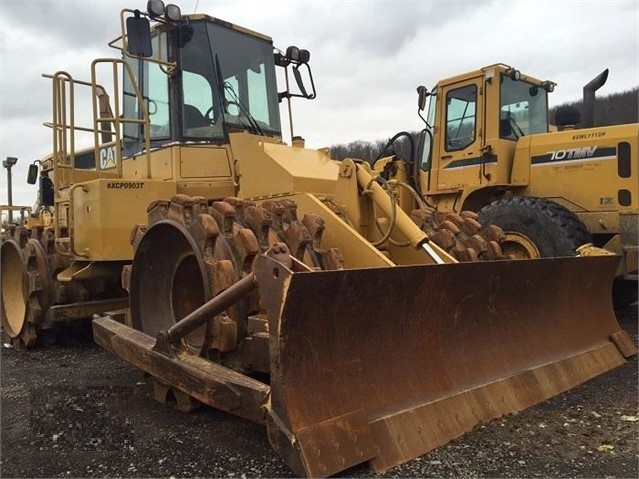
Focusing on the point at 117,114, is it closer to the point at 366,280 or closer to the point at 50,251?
the point at 50,251

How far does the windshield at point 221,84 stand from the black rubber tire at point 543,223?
10.5ft

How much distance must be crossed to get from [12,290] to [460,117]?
253 inches

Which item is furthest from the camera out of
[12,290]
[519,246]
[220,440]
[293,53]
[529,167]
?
[529,167]

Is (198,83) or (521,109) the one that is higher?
(521,109)

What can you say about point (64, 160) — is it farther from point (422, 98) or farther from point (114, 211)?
point (422, 98)

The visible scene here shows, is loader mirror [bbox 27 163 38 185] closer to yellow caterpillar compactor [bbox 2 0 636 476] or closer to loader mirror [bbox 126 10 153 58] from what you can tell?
yellow caterpillar compactor [bbox 2 0 636 476]

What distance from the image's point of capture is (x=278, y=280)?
2.79 meters

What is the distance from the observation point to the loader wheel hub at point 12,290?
649 cm

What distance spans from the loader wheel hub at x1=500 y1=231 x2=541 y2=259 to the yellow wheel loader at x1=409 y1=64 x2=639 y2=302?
12mm

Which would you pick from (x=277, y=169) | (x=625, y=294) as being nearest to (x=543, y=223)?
(x=625, y=294)

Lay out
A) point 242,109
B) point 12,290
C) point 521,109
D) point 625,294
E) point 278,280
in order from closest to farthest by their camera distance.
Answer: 1. point 278,280
2. point 242,109
3. point 12,290
4. point 625,294
5. point 521,109

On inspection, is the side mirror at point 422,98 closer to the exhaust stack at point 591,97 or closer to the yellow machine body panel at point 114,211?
the exhaust stack at point 591,97

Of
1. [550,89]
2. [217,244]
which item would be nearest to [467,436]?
[217,244]

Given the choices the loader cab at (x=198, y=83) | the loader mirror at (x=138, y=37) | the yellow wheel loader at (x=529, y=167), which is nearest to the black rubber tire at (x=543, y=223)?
the yellow wheel loader at (x=529, y=167)
